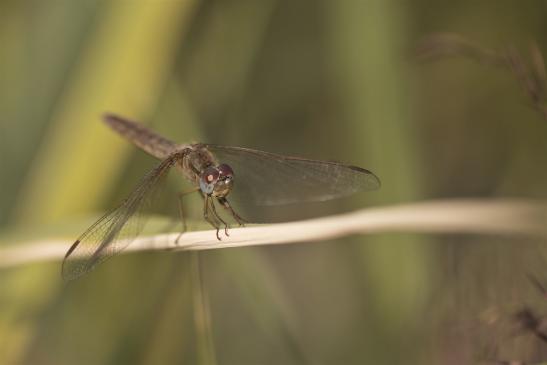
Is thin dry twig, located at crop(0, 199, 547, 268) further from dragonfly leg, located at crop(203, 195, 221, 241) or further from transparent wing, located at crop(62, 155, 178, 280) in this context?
dragonfly leg, located at crop(203, 195, 221, 241)

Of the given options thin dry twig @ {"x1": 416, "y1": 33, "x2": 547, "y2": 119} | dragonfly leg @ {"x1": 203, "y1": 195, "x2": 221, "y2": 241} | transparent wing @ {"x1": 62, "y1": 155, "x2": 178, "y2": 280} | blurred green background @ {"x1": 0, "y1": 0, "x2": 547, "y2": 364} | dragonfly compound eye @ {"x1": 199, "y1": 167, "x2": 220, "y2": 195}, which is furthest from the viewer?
dragonfly compound eye @ {"x1": 199, "y1": 167, "x2": 220, "y2": 195}

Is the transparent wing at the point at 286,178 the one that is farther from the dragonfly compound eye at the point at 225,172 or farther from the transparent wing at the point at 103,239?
the transparent wing at the point at 103,239

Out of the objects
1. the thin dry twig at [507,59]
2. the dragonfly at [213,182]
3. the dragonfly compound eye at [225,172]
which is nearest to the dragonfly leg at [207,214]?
the dragonfly at [213,182]

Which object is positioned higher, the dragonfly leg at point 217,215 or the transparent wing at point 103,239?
the dragonfly leg at point 217,215

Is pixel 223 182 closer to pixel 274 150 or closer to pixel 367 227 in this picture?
pixel 367 227

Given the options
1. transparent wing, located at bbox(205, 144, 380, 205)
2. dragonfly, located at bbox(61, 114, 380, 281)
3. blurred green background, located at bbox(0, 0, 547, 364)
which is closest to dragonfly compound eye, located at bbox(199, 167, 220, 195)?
dragonfly, located at bbox(61, 114, 380, 281)

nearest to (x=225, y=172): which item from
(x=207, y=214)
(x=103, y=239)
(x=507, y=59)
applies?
(x=207, y=214)

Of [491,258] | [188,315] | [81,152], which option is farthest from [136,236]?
[491,258]
